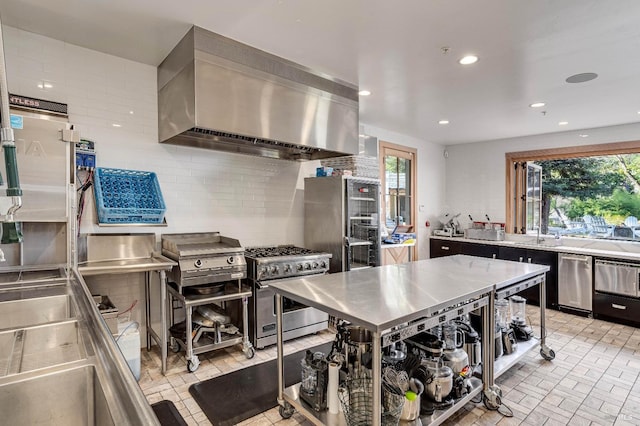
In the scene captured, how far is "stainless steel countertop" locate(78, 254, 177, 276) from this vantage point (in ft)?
7.90

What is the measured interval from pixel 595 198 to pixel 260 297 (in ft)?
17.5

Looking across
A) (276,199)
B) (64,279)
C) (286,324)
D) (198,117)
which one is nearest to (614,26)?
(198,117)

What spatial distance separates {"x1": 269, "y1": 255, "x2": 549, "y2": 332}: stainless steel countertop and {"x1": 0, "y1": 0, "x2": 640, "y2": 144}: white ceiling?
1.77m

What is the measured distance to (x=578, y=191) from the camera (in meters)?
5.37

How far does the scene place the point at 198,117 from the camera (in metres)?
2.54

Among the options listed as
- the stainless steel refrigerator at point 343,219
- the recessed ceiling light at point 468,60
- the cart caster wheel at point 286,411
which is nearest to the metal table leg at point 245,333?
the cart caster wheel at point 286,411

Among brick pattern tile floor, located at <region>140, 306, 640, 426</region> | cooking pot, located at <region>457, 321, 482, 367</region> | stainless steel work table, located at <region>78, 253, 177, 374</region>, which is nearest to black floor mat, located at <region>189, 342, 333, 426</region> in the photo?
brick pattern tile floor, located at <region>140, 306, 640, 426</region>

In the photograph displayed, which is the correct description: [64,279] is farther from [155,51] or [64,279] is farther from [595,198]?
[595,198]

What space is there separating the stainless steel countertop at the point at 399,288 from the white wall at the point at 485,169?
10.6 ft

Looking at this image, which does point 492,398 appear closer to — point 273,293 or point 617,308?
point 273,293

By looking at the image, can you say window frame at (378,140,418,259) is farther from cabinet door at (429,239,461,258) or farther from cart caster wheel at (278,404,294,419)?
cart caster wheel at (278,404,294,419)

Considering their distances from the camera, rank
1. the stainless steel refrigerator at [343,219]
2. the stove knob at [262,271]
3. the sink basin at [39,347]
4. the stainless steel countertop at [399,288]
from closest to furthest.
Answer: the sink basin at [39,347]
the stainless steel countertop at [399,288]
the stove knob at [262,271]
the stainless steel refrigerator at [343,219]

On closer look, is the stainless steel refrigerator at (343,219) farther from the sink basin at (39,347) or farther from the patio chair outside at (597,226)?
the patio chair outside at (597,226)

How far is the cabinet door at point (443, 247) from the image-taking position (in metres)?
5.84
